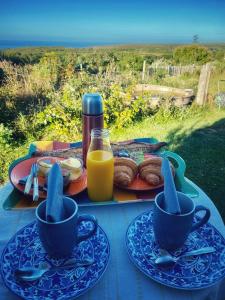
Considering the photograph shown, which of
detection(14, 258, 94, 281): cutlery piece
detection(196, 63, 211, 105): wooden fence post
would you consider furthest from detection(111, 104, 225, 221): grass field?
detection(14, 258, 94, 281): cutlery piece

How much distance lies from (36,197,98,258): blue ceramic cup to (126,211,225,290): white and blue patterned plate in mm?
135

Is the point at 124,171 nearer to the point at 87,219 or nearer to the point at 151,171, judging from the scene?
the point at 151,171

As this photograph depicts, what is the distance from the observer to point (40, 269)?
54 centimetres

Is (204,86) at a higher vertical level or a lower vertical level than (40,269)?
lower

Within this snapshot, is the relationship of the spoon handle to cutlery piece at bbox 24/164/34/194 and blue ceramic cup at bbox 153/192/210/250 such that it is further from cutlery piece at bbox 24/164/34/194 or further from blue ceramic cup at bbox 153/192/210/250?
cutlery piece at bbox 24/164/34/194

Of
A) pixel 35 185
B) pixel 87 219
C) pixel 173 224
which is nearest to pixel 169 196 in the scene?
pixel 173 224

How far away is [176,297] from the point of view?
1.69 feet

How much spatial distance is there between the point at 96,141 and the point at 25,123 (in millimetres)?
2692

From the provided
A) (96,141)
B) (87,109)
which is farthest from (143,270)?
(87,109)

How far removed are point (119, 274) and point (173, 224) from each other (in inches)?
6.2

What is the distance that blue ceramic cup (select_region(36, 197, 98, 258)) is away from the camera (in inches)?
20.7

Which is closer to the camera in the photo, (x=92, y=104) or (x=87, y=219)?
(x=87, y=219)

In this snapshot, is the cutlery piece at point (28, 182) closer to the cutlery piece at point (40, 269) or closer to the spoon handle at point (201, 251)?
the cutlery piece at point (40, 269)

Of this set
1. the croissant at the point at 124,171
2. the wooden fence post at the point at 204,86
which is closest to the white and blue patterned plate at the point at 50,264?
the croissant at the point at 124,171
